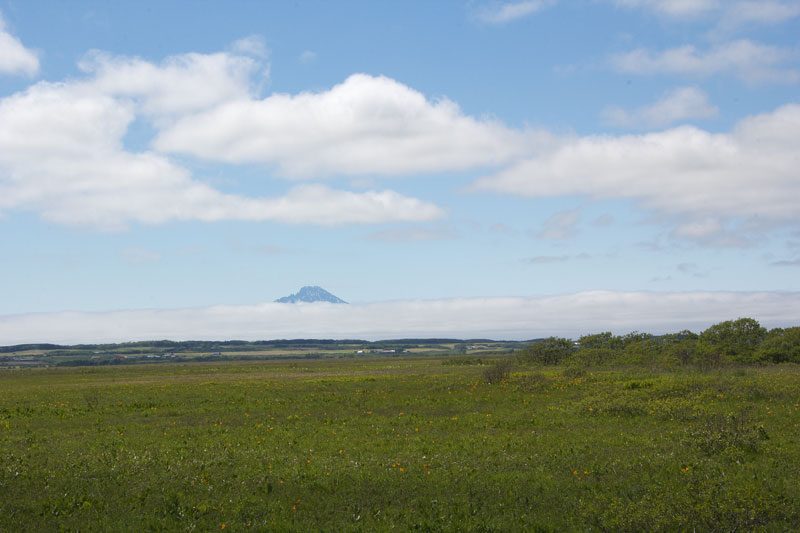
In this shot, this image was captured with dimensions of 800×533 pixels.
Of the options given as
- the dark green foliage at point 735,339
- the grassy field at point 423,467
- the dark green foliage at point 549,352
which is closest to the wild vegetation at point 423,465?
the grassy field at point 423,467

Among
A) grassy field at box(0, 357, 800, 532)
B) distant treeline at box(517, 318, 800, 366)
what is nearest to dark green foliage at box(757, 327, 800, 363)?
distant treeline at box(517, 318, 800, 366)

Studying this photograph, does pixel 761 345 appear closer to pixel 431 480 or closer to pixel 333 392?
pixel 333 392

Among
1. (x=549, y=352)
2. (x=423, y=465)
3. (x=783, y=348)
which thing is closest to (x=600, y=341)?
(x=549, y=352)

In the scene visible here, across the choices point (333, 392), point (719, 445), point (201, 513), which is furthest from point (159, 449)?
point (333, 392)

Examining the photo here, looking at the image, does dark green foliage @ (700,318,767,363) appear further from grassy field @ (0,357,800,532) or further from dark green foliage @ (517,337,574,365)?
grassy field @ (0,357,800,532)

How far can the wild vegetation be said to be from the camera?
1327 centimetres

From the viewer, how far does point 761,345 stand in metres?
70.2

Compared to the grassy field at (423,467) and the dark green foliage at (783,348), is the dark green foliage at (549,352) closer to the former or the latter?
the dark green foliage at (783,348)

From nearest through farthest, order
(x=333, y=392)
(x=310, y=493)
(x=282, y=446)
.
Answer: (x=310, y=493), (x=282, y=446), (x=333, y=392)

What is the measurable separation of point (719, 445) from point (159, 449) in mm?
19510

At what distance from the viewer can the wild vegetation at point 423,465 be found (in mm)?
13273

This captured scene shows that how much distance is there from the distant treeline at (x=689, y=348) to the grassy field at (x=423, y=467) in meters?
37.8

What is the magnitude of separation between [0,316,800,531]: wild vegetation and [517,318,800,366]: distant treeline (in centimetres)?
3680

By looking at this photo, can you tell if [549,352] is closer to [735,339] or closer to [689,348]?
[689,348]
